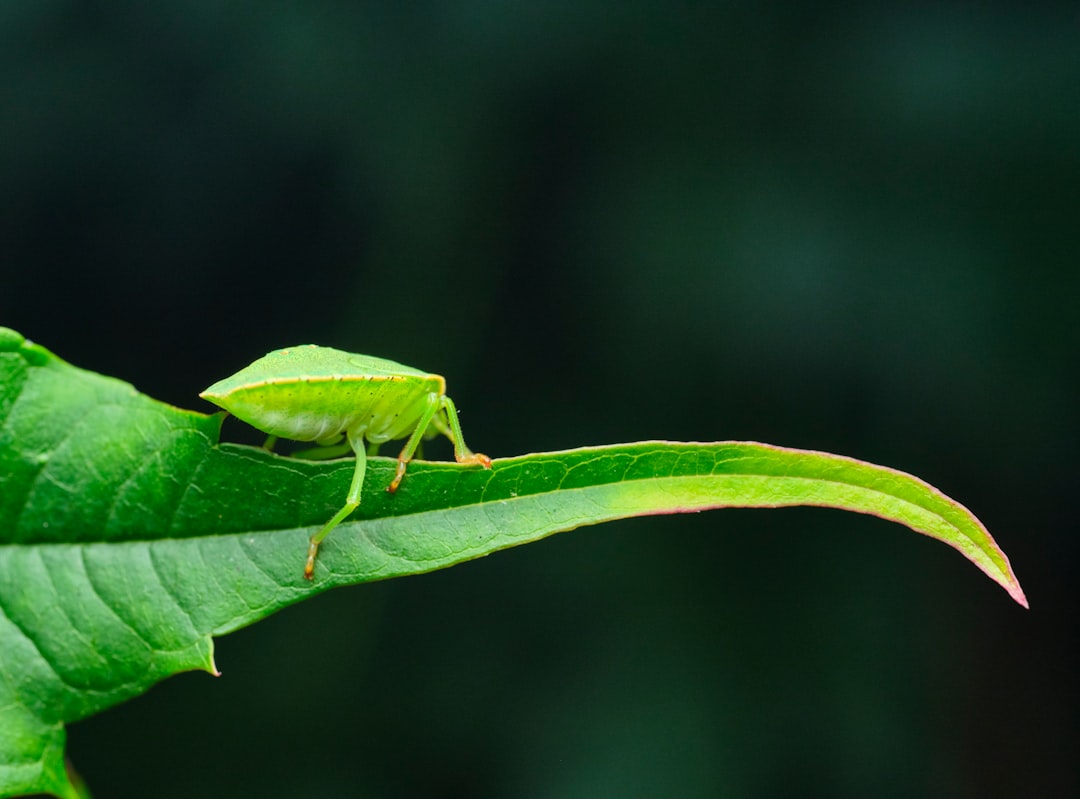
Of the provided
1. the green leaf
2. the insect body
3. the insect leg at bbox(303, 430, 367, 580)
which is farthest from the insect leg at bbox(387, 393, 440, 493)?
the green leaf

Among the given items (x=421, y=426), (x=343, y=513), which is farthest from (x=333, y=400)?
(x=343, y=513)

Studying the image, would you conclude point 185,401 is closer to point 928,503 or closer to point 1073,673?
point 928,503

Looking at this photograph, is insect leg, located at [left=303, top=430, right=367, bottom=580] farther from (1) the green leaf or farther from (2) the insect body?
(2) the insect body

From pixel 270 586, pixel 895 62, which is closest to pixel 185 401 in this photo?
pixel 270 586

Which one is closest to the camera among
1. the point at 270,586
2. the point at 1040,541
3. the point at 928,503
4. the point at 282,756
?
the point at 270,586

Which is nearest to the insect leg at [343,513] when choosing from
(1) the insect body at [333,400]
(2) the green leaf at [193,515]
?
(2) the green leaf at [193,515]

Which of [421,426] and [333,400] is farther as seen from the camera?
[421,426]

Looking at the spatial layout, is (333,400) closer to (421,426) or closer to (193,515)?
(421,426)
